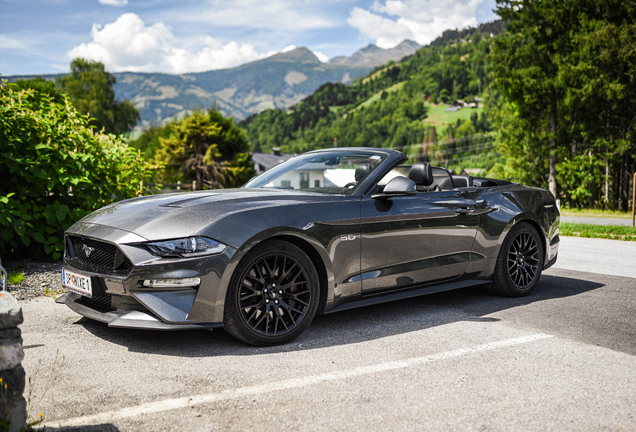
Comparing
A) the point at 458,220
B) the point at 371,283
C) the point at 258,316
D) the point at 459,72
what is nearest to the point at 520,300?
the point at 458,220

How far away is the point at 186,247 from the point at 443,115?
148 meters

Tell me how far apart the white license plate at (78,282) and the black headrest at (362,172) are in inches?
89.0

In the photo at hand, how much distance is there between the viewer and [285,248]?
12.6 ft

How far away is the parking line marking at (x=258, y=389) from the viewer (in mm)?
2628

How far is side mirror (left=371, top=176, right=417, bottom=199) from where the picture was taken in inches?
173

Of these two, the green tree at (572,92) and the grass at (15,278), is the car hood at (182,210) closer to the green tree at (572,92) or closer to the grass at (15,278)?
the grass at (15,278)

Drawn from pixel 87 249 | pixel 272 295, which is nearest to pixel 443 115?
pixel 272 295

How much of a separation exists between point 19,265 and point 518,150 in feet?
90.7

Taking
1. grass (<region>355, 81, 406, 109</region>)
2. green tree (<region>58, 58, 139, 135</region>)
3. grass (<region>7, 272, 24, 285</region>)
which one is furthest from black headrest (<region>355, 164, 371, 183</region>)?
grass (<region>355, 81, 406, 109</region>)

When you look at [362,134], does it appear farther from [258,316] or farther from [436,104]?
[258,316]

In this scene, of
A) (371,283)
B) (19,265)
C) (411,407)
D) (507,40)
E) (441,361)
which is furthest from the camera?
(507,40)

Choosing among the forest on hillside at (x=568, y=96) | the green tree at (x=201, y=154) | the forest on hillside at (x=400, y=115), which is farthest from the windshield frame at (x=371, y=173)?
the forest on hillside at (x=400, y=115)

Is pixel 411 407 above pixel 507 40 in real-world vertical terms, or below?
below

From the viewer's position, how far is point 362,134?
130 metres
